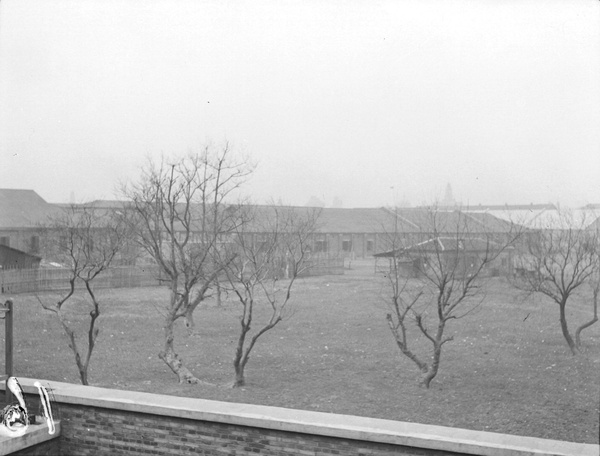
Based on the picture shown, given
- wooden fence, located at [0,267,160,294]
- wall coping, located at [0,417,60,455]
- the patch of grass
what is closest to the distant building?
wooden fence, located at [0,267,160,294]

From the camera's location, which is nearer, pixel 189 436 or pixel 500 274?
pixel 189 436

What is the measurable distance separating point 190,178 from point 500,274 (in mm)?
3237

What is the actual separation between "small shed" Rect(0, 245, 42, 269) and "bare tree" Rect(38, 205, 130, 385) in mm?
259

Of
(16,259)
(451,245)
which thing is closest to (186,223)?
(16,259)

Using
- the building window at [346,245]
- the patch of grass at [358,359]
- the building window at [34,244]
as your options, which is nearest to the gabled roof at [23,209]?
the building window at [34,244]

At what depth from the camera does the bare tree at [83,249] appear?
6.04 m

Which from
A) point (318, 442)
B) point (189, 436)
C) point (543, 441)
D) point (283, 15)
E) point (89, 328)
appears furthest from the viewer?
point (89, 328)

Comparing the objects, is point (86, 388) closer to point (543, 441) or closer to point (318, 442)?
point (318, 442)

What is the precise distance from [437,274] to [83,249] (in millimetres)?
3783

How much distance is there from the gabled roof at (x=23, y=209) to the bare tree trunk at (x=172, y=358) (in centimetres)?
184

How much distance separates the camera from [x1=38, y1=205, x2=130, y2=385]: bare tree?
604cm

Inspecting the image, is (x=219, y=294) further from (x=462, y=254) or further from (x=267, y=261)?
(x=462, y=254)

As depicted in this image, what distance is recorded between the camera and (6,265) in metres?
6.30

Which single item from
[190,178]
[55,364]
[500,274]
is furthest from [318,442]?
[55,364]
